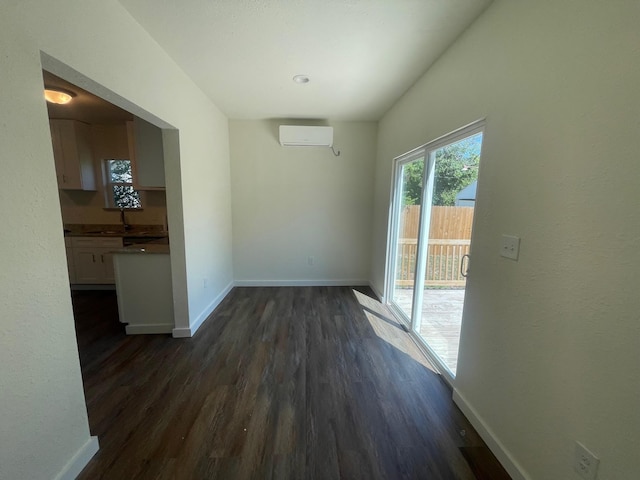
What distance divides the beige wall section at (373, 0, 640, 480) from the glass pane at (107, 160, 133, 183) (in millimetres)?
4746

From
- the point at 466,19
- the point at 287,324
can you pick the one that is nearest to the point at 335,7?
the point at 466,19

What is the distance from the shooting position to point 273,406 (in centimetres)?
172

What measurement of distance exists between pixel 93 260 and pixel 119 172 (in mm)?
1440

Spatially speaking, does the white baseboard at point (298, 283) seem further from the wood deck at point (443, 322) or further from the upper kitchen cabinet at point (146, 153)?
the upper kitchen cabinet at point (146, 153)

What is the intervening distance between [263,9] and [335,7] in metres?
0.45

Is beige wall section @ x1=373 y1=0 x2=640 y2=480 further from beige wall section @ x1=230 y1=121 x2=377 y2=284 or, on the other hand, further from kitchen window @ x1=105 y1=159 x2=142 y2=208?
kitchen window @ x1=105 y1=159 x2=142 y2=208

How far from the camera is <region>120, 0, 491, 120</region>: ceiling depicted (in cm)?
154

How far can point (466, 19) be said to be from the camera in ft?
5.23

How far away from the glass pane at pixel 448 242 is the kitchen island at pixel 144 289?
8.55ft

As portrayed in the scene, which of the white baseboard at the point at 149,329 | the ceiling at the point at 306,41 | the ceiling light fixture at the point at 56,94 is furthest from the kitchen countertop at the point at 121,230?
the ceiling at the point at 306,41

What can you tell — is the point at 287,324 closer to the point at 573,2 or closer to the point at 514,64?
the point at 514,64

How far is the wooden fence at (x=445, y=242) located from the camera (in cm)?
192

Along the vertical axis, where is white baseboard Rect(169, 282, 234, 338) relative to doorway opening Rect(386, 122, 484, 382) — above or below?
below

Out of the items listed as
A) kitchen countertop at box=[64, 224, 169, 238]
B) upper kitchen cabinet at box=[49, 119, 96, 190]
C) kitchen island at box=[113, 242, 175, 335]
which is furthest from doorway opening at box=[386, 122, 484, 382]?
upper kitchen cabinet at box=[49, 119, 96, 190]
